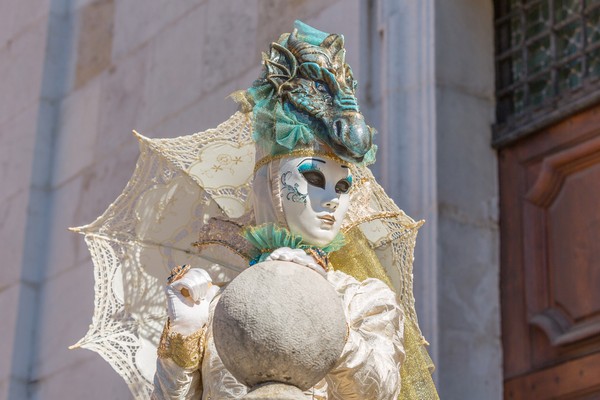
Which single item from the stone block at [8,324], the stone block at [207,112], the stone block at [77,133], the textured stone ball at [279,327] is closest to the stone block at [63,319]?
the stone block at [8,324]

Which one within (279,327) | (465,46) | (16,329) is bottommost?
(279,327)

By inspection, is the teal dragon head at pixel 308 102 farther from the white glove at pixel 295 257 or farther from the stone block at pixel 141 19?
the stone block at pixel 141 19

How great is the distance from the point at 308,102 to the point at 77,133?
9.96 feet

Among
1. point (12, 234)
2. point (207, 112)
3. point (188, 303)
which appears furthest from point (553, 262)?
point (12, 234)

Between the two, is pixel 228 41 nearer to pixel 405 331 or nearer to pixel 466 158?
pixel 466 158

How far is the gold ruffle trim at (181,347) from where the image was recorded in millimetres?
3637

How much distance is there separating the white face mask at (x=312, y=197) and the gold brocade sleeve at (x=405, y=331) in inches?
9.1

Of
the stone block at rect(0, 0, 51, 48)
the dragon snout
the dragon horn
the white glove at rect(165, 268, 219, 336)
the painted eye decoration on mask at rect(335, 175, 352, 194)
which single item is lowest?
the white glove at rect(165, 268, 219, 336)

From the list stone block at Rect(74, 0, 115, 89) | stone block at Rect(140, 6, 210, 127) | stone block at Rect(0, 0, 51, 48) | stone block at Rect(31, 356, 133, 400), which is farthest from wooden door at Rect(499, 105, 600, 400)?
stone block at Rect(0, 0, 51, 48)

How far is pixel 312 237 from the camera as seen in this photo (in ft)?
12.4

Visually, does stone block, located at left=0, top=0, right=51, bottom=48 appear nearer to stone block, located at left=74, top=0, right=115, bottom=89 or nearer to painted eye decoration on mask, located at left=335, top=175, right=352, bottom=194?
stone block, located at left=74, top=0, right=115, bottom=89

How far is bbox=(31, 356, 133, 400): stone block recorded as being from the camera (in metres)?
5.88

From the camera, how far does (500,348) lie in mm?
4867

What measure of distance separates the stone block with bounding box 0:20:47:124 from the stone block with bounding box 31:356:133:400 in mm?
1394
